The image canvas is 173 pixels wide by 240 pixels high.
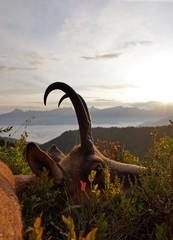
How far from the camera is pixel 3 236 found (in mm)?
1490

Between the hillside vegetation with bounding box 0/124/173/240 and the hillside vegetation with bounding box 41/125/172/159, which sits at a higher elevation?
the hillside vegetation with bounding box 0/124/173/240

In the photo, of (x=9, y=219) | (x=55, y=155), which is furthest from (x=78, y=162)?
(x=9, y=219)

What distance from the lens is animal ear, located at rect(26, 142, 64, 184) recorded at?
331 centimetres

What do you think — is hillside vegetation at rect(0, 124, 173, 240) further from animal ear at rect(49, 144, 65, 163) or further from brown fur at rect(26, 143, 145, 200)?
animal ear at rect(49, 144, 65, 163)

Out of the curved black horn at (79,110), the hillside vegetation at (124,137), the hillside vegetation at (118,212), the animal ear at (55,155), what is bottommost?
the hillside vegetation at (124,137)

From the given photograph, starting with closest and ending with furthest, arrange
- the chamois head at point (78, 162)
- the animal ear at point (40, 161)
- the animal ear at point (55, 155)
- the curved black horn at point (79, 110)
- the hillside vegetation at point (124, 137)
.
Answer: the animal ear at point (40, 161), the chamois head at point (78, 162), the curved black horn at point (79, 110), the animal ear at point (55, 155), the hillside vegetation at point (124, 137)

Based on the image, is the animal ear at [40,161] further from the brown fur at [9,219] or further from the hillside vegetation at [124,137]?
the hillside vegetation at [124,137]

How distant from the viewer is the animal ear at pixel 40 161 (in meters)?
3.31

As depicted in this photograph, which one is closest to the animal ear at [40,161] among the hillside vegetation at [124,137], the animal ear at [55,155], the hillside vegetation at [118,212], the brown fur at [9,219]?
the hillside vegetation at [118,212]

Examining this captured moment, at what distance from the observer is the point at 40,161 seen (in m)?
3.46

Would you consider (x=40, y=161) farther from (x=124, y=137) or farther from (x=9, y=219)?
(x=124, y=137)

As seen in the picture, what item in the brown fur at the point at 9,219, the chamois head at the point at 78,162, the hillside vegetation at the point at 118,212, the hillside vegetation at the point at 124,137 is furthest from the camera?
the hillside vegetation at the point at 124,137

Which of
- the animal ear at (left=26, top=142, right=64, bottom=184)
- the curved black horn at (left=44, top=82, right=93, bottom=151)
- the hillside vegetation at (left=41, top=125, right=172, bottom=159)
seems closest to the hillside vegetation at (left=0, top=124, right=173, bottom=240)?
the animal ear at (left=26, top=142, right=64, bottom=184)

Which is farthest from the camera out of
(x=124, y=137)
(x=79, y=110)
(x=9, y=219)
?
(x=124, y=137)
